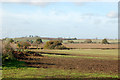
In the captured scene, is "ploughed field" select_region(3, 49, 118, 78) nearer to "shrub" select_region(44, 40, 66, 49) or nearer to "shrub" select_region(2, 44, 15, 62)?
"shrub" select_region(2, 44, 15, 62)

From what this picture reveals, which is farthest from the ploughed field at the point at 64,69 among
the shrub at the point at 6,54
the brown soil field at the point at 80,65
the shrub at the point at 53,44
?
the shrub at the point at 53,44

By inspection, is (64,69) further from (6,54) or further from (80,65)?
(6,54)

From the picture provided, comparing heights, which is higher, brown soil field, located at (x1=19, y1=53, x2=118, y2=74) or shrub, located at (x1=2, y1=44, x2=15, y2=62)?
shrub, located at (x1=2, y1=44, x2=15, y2=62)

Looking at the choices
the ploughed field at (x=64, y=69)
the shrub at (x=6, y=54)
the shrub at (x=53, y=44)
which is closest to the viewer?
the ploughed field at (x=64, y=69)

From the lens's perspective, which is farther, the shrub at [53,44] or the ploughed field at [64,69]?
the shrub at [53,44]

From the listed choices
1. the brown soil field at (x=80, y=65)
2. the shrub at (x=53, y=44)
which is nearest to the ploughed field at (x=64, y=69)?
the brown soil field at (x=80, y=65)

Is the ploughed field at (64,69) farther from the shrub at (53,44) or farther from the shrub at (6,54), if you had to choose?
the shrub at (53,44)

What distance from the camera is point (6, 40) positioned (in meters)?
20.0

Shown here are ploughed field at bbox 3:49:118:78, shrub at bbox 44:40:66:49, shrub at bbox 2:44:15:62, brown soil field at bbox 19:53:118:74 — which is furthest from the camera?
shrub at bbox 44:40:66:49

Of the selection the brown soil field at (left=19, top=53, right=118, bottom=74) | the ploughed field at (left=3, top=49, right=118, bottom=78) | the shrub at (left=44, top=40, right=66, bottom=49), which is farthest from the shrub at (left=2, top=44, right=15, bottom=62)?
the shrub at (left=44, top=40, right=66, bottom=49)

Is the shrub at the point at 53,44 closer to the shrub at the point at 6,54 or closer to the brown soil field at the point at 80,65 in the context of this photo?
the brown soil field at the point at 80,65

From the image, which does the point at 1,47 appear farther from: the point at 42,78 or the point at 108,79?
the point at 108,79

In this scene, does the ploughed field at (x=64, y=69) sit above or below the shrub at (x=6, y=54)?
below

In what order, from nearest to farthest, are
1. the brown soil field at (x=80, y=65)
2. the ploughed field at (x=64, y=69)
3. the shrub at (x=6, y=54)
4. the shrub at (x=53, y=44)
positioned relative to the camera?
the ploughed field at (x=64, y=69)
the brown soil field at (x=80, y=65)
the shrub at (x=6, y=54)
the shrub at (x=53, y=44)
